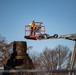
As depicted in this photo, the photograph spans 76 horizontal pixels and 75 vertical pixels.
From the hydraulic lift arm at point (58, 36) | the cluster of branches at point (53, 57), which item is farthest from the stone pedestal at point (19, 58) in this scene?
the cluster of branches at point (53, 57)

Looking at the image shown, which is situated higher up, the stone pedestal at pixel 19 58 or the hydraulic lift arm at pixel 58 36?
the hydraulic lift arm at pixel 58 36

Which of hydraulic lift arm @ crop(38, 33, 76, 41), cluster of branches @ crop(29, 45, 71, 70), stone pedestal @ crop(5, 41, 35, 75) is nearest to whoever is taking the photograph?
hydraulic lift arm @ crop(38, 33, 76, 41)

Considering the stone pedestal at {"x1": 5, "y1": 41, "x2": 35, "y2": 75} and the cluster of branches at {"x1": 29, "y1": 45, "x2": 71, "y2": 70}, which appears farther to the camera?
the cluster of branches at {"x1": 29, "y1": 45, "x2": 71, "y2": 70}

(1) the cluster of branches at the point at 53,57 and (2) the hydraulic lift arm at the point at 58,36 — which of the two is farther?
(1) the cluster of branches at the point at 53,57

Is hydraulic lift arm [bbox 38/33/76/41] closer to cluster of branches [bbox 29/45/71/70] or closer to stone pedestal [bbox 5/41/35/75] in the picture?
stone pedestal [bbox 5/41/35/75]

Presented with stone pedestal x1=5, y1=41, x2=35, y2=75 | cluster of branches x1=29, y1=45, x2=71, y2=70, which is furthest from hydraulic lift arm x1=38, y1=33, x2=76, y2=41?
cluster of branches x1=29, y1=45, x2=71, y2=70

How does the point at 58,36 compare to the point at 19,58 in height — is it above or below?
above

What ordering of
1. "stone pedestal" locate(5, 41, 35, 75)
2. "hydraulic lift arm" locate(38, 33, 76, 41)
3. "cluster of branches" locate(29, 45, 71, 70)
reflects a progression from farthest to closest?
"cluster of branches" locate(29, 45, 71, 70)
"stone pedestal" locate(5, 41, 35, 75)
"hydraulic lift arm" locate(38, 33, 76, 41)

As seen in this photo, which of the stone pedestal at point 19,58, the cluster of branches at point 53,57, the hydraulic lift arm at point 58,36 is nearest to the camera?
the hydraulic lift arm at point 58,36

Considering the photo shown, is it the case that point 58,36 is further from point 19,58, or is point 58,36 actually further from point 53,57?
point 53,57

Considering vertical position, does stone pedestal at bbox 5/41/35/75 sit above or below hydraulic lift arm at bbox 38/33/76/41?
below

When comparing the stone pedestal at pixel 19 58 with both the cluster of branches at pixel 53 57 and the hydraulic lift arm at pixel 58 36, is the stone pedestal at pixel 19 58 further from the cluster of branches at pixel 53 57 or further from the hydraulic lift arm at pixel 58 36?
the cluster of branches at pixel 53 57

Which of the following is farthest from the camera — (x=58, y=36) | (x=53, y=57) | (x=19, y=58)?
(x=53, y=57)

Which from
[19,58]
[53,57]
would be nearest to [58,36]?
[19,58]
